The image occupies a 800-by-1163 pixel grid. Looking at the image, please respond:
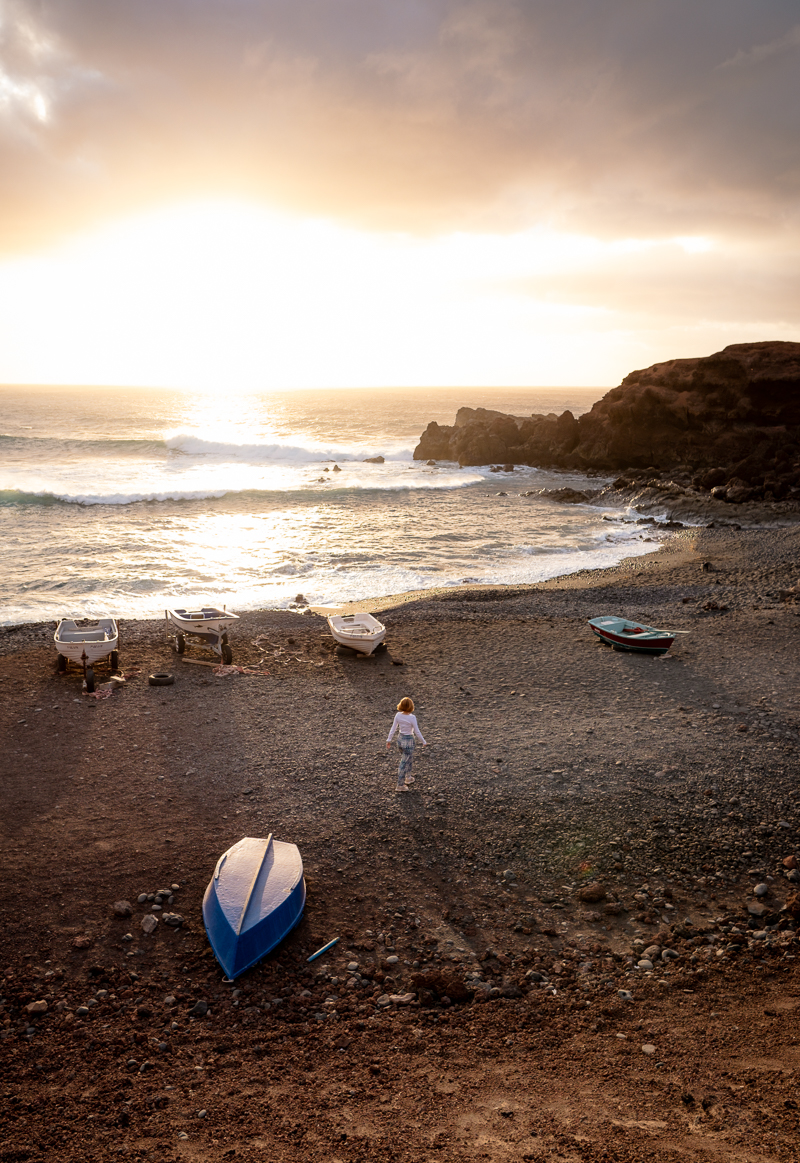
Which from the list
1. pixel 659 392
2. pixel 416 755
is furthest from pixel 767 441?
pixel 416 755

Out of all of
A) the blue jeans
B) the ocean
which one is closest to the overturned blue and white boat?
the blue jeans

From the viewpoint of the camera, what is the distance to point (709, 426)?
50500 mm

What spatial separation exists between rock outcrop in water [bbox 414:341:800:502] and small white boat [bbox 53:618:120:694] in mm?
35700

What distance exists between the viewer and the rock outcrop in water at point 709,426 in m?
43.8

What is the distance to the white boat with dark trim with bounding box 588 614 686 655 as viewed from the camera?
57.0 feet

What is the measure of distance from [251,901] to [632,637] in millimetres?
12825

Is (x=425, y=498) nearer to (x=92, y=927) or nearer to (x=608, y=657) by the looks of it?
(x=608, y=657)

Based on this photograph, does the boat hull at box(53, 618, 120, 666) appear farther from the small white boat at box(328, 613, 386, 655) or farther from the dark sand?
the small white boat at box(328, 613, 386, 655)

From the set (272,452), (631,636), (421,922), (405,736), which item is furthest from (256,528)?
(272,452)

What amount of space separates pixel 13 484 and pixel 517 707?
4822cm

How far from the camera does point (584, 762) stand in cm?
1196

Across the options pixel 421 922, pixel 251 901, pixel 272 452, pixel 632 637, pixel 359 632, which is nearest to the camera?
pixel 251 901

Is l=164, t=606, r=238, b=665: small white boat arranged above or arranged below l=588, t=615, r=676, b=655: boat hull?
below

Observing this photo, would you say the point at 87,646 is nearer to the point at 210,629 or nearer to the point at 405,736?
the point at 210,629
